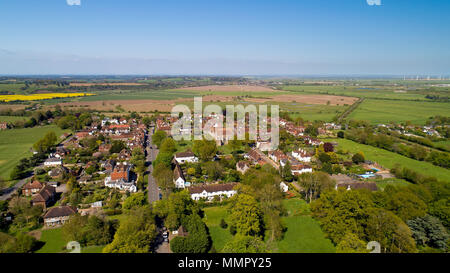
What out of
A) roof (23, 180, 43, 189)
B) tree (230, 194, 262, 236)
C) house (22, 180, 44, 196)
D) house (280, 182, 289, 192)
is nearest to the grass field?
roof (23, 180, 43, 189)

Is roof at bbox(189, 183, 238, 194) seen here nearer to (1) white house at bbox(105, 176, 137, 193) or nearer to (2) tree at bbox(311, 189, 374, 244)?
(1) white house at bbox(105, 176, 137, 193)

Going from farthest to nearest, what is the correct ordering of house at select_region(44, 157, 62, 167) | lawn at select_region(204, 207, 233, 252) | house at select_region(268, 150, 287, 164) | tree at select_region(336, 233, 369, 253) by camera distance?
house at select_region(268, 150, 287, 164) → house at select_region(44, 157, 62, 167) → lawn at select_region(204, 207, 233, 252) → tree at select_region(336, 233, 369, 253)

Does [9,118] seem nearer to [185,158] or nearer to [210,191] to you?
[185,158]

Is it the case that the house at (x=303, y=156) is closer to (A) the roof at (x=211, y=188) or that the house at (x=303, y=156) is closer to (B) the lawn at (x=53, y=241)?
(A) the roof at (x=211, y=188)

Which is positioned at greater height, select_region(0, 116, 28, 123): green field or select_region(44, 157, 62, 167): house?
select_region(0, 116, 28, 123): green field

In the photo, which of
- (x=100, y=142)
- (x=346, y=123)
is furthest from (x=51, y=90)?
(x=346, y=123)

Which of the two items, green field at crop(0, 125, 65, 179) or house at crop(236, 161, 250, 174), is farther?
green field at crop(0, 125, 65, 179)

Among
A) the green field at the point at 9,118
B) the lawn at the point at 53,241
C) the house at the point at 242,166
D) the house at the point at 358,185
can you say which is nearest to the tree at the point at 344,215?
the house at the point at 358,185
